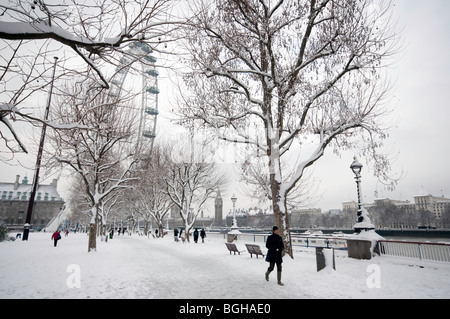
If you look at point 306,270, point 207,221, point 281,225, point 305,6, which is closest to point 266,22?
point 305,6

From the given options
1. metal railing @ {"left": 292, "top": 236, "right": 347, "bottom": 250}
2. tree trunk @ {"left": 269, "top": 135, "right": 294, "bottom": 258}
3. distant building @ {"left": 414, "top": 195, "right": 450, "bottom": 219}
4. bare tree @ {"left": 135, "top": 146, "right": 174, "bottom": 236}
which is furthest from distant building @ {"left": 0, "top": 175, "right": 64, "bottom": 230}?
distant building @ {"left": 414, "top": 195, "right": 450, "bottom": 219}

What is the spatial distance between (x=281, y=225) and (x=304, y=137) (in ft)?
16.9

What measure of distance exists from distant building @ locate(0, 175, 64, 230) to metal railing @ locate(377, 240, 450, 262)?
10527 cm

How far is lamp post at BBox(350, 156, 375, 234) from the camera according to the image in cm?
1286

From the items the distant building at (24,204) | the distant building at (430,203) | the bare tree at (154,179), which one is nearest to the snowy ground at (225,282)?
the bare tree at (154,179)

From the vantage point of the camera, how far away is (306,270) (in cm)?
935

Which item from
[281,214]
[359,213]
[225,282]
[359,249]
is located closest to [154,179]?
[281,214]

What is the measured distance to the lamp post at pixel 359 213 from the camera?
12859mm

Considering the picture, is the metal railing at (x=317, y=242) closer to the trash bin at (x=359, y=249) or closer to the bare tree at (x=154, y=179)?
the trash bin at (x=359, y=249)

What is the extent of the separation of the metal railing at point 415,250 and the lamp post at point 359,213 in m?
1.05

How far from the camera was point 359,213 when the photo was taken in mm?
13617

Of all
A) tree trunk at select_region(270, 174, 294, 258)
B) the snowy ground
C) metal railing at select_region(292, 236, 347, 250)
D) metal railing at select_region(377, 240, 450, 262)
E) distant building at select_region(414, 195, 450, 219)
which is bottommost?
metal railing at select_region(292, 236, 347, 250)

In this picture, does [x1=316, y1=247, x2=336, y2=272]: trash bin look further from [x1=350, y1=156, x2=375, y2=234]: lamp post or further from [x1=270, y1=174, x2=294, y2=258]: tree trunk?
[x1=350, y1=156, x2=375, y2=234]: lamp post

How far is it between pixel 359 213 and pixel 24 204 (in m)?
121
